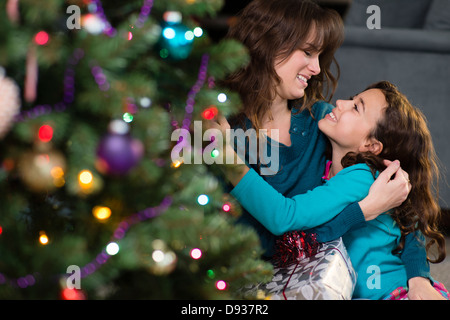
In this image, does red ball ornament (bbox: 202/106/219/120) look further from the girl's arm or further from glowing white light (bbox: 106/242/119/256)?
the girl's arm

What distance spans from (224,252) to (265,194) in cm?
40

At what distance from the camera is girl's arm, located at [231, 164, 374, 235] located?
1177 mm

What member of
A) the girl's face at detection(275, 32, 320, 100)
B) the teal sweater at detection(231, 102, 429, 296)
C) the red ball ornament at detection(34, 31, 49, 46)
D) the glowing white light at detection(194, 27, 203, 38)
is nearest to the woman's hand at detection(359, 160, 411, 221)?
the teal sweater at detection(231, 102, 429, 296)

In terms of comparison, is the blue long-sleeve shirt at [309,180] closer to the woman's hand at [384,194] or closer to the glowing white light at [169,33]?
the woman's hand at [384,194]

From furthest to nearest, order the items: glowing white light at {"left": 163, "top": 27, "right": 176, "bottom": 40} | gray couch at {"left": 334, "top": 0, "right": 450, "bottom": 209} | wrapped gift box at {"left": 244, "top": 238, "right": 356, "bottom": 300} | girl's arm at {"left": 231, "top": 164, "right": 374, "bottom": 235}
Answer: gray couch at {"left": 334, "top": 0, "right": 450, "bottom": 209} < girl's arm at {"left": 231, "top": 164, "right": 374, "bottom": 235} < wrapped gift box at {"left": 244, "top": 238, "right": 356, "bottom": 300} < glowing white light at {"left": 163, "top": 27, "right": 176, "bottom": 40}

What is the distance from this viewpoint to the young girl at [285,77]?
1.37 metres

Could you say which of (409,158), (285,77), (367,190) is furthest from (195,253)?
(409,158)

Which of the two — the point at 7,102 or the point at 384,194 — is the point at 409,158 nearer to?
the point at 384,194

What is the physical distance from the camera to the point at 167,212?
689 mm

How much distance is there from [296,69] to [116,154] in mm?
891

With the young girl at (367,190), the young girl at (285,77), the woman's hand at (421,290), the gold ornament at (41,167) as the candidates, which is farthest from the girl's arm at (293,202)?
the gold ornament at (41,167)

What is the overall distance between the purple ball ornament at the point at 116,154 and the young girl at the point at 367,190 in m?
0.57

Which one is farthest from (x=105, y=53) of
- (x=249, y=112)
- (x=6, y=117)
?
(x=249, y=112)

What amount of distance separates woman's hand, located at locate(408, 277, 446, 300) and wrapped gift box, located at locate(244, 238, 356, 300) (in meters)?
0.19
